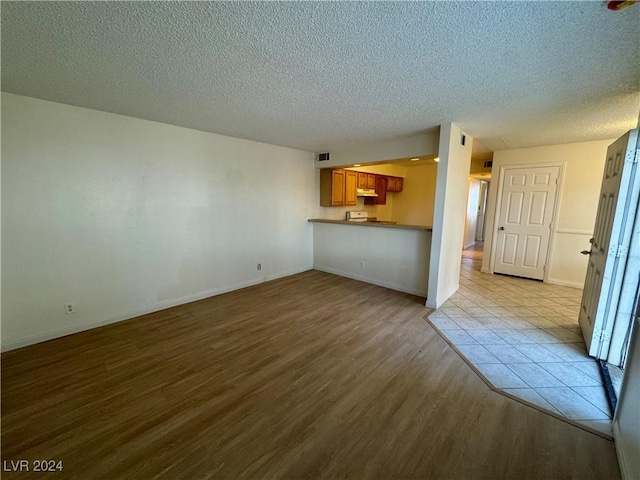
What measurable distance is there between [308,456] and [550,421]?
1636 millimetres

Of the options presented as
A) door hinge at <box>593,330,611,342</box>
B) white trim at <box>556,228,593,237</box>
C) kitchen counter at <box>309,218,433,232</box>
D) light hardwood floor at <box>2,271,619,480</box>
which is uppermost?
kitchen counter at <box>309,218,433,232</box>

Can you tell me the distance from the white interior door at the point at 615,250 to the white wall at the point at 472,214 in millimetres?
5273

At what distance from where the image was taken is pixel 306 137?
393 centimetres

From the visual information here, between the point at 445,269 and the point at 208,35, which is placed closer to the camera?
the point at 208,35

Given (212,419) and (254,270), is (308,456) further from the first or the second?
(254,270)

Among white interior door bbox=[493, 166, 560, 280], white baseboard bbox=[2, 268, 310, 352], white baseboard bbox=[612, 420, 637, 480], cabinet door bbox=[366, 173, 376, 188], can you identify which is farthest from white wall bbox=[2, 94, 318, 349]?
white interior door bbox=[493, 166, 560, 280]

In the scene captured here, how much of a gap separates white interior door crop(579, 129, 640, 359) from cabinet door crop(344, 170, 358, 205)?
386 cm

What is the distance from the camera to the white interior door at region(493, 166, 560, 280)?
458 centimetres

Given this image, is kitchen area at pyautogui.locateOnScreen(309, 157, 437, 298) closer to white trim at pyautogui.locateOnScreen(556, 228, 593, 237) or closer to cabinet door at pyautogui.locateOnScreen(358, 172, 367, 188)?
cabinet door at pyautogui.locateOnScreen(358, 172, 367, 188)

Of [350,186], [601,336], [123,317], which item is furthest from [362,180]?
[123,317]

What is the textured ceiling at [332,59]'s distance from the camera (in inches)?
51.8

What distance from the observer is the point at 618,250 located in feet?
7.20

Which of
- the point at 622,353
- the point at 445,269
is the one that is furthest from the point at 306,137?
the point at 622,353

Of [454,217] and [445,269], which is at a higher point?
[454,217]
